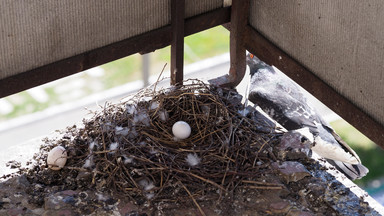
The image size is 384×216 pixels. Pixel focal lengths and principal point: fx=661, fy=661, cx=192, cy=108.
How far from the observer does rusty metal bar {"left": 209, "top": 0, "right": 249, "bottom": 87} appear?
437 centimetres

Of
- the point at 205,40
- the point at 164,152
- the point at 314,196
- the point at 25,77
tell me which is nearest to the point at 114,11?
the point at 25,77

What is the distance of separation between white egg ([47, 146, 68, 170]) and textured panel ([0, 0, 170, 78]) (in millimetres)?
519

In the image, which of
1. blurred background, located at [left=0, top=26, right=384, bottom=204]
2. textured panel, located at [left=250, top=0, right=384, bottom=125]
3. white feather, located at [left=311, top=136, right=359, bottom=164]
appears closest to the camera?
textured panel, located at [left=250, top=0, right=384, bottom=125]

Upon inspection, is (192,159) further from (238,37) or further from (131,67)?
(131,67)

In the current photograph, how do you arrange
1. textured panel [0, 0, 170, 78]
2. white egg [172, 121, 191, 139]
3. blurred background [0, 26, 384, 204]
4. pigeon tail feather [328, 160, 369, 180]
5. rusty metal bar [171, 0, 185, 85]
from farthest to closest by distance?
blurred background [0, 26, 384, 204]
pigeon tail feather [328, 160, 369, 180]
rusty metal bar [171, 0, 185, 85]
white egg [172, 121, 191, 139]
textured panel [0, 0, 170, 78]

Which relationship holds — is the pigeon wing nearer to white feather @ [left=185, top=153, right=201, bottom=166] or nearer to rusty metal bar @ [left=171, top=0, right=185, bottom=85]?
rusty metal bar @ [left=171, top=0, right=185, bottom=85]

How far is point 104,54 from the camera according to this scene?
4.11 metres

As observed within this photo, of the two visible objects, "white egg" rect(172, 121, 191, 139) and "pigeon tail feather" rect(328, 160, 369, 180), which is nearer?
"white egg" rect(172, 121, 191, 139)

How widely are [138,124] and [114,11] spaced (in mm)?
708

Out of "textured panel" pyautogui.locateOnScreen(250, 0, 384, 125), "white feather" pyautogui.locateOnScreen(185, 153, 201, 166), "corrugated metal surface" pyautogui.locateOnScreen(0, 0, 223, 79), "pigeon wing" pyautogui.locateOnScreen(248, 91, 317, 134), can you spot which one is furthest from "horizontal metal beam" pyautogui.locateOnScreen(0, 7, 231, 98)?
"white feather" pyautogui.locateOnScreen(185, 153, 201, 166)

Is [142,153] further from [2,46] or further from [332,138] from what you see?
[332,138]

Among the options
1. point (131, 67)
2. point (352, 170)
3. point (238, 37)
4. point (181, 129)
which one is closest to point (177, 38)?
point (238, 37)

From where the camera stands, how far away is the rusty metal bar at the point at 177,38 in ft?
13.7

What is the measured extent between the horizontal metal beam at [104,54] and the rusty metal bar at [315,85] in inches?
11.3
